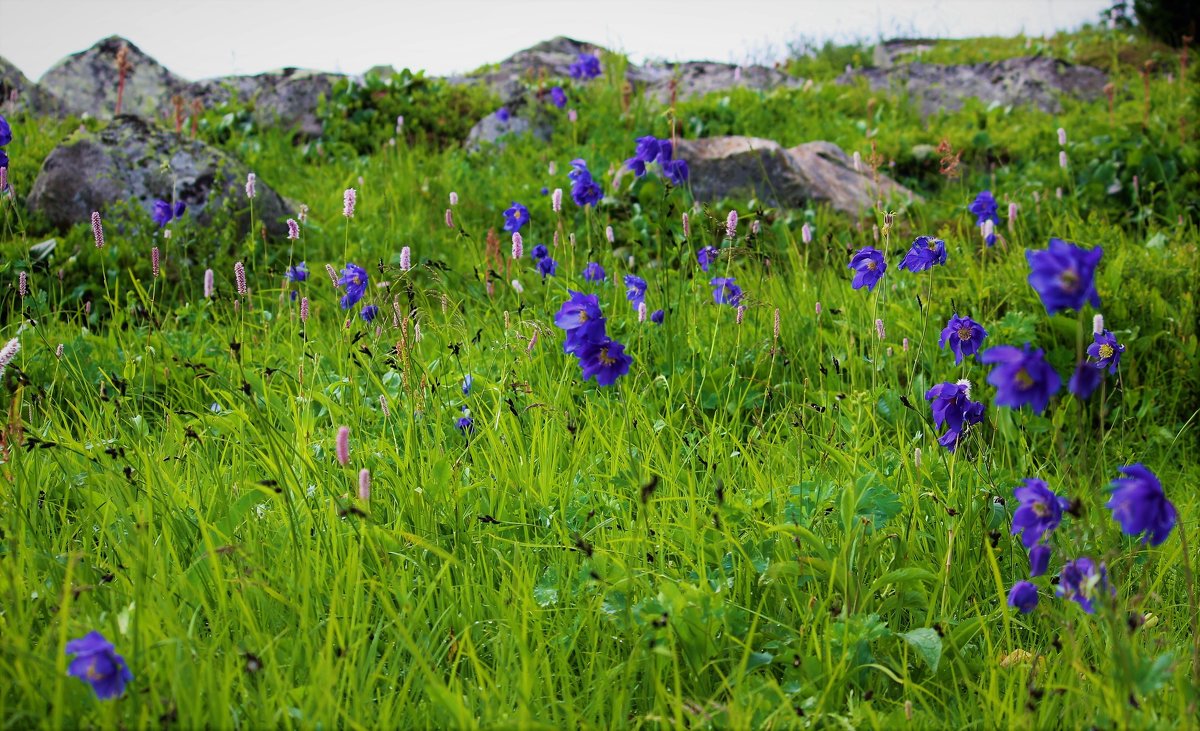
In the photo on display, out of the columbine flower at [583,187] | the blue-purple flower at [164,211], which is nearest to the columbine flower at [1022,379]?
the columbine flower at [583,187]

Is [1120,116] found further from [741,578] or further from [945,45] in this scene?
[741,578]

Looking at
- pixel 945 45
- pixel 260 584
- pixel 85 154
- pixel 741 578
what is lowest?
pixel 741 578

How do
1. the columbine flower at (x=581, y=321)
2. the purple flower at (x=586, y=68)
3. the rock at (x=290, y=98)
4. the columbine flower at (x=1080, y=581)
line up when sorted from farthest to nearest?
the rock at (x=290, y=98)
the purple flower at (x=586, y=68)
the columbine flower at (x=581, y=321)
the columbine flower at (x=1080, y=581)

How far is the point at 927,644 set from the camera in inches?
75.2

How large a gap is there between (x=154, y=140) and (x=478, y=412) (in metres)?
4.24

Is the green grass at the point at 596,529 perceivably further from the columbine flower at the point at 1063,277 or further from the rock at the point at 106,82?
the rock at the point at 106,82

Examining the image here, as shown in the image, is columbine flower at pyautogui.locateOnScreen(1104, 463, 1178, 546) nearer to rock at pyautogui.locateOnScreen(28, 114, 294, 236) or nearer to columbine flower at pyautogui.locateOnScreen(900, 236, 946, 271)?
columbine flower at pyautogui.locateOnScreen(900, 236, 946, 271)

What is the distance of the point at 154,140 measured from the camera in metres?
5.84

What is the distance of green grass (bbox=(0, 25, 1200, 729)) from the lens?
1749 mm

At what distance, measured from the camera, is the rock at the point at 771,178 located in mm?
6348

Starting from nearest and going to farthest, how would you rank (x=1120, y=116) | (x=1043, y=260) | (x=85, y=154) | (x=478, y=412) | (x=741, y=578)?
(x=1043, y=260) < (x=741, y=578) < (x=478, y=412) < (x=85, y=154) < (x=1120, y=116)

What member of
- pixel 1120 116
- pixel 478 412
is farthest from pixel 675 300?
pixel 1120 116

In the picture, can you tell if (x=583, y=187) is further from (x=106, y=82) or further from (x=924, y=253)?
(x=106, y=82)

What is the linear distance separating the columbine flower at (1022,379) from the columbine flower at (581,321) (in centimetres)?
106
